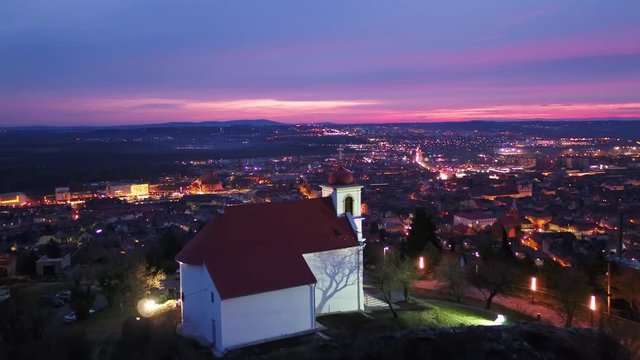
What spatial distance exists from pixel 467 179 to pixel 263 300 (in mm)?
116264

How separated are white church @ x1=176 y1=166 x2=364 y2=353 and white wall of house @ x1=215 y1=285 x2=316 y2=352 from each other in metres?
0.04

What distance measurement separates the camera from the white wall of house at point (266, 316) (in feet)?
69.2

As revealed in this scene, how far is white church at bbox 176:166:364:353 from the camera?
21.3 meters

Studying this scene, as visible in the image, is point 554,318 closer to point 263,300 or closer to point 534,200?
point 263,300

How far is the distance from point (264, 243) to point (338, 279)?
400cm

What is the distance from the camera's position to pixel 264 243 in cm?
2312

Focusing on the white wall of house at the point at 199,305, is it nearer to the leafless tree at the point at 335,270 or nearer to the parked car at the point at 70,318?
the leafless tree at the point at 335,270

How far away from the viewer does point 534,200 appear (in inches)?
3839

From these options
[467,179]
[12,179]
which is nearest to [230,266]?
[467,179]

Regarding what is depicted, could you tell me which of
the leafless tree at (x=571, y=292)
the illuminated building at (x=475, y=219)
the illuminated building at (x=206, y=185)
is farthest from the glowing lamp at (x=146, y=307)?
the illuminated building at (x=206, y=185)

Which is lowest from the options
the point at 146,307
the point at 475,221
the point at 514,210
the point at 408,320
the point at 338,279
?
the point at 514,210

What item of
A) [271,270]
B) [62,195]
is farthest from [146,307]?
[62,195]

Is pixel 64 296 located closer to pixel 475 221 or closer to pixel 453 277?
pixel 453 277

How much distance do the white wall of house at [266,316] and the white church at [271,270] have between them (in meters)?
0.04
